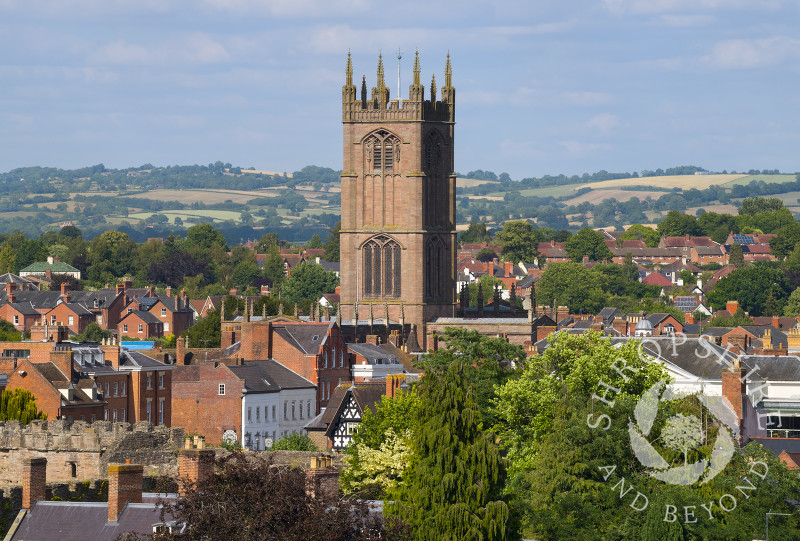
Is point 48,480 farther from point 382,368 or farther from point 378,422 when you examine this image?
point 382,368

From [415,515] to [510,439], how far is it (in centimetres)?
1889

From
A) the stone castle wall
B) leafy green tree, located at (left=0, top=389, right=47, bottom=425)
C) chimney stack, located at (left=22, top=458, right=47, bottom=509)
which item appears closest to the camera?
chimney stack, located at (left=22, top=458, right=47, bottom=509)

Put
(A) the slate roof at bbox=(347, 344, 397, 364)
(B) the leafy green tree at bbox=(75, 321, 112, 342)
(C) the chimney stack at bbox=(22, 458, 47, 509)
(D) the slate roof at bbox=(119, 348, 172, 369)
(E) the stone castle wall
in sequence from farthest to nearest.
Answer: (B) the leafy green tree at bbox=(75, 321, 112, 342) < (A) the slate roof at bbox=(347, 344, 397, 364) < (D) the slate roof at bbox=(119, 348, 172, 369) < (E) the stone castle wall < (C) the chimney stack at bbox=(22, 458, 47, 509)

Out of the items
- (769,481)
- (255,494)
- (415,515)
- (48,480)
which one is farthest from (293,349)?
(255,494)

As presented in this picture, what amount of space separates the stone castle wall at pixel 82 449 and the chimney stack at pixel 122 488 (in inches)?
508

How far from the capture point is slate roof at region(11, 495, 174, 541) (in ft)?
138

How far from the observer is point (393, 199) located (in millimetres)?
131000

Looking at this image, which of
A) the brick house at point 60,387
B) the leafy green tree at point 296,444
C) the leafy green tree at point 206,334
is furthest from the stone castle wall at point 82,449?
the leafy green tree at point 206,334

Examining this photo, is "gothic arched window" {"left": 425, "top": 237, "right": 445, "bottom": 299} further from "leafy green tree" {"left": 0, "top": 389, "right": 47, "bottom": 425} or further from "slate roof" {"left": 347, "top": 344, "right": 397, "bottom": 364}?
"leafy green tree" {"left": 0, "top": 389, "right": 47, "bottom": 425}

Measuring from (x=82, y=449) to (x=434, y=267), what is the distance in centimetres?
7488

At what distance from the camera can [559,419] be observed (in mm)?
54844

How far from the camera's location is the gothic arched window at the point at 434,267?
433 feet

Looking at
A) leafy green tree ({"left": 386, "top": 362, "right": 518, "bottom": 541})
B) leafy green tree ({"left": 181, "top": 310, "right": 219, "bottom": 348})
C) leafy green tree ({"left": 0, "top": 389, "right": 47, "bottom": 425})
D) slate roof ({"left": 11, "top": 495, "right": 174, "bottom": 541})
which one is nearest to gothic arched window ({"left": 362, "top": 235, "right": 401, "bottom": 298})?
leafy green tree ({"left": 181, "top": 310, "right": 219, "bottom": 348})

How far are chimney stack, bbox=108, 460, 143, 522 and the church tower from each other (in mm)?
86022
